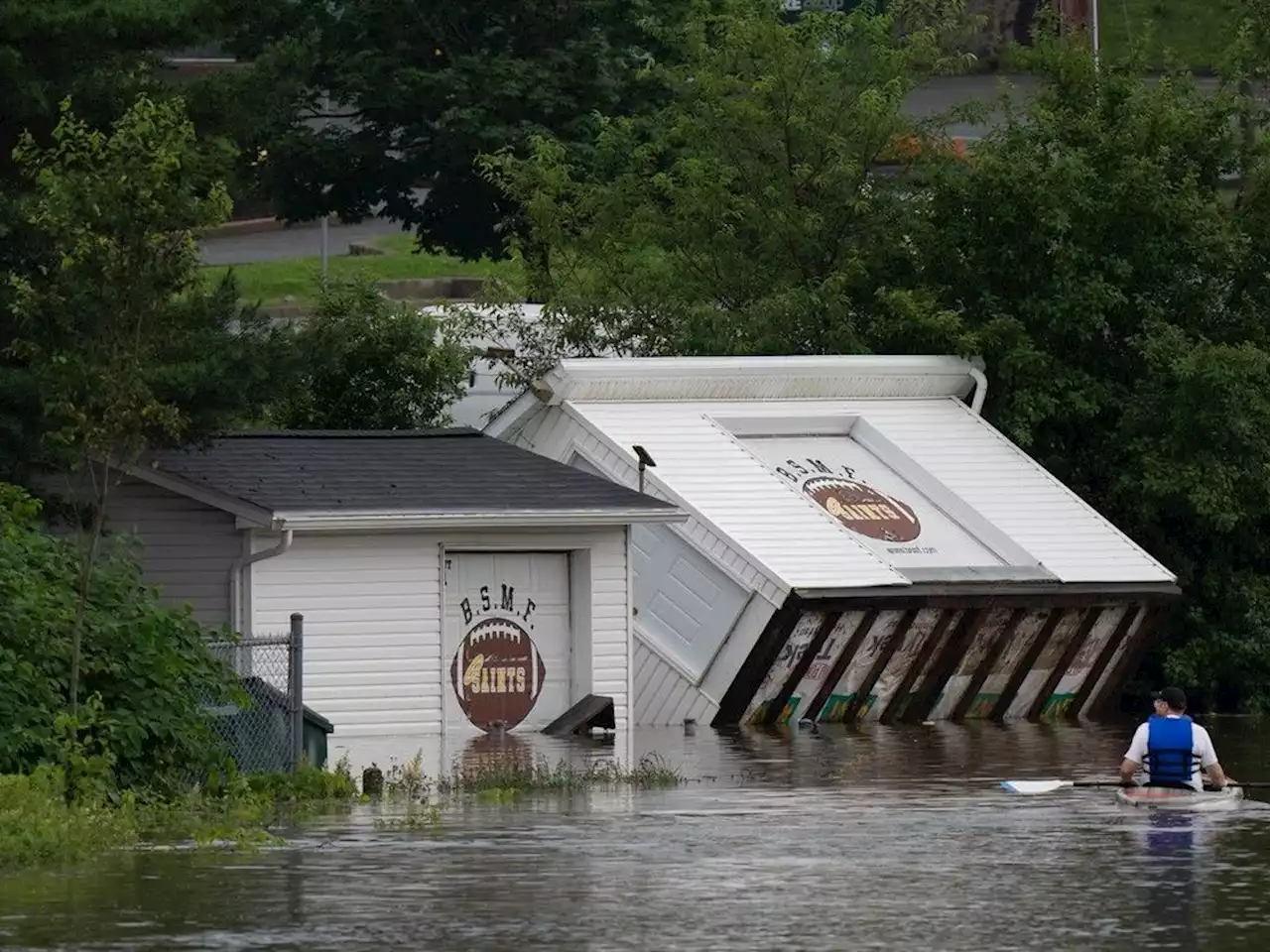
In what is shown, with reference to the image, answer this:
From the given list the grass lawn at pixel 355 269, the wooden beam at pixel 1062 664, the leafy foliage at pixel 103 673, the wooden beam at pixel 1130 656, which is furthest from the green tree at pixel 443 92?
the leafy foliage at pixel 103 673

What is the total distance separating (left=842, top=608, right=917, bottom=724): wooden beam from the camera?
31391mm

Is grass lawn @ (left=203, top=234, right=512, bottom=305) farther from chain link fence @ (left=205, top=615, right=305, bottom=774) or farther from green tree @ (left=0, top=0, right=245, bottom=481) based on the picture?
chain link fence @ (left=205, top=615, right=305, bottom=774)

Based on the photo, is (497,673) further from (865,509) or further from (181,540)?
(865,509)

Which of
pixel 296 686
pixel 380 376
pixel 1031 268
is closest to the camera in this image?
pixel 296 686

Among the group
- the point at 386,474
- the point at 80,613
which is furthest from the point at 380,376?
the point at 80,613

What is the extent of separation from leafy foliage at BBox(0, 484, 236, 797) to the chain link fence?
0.35 meters

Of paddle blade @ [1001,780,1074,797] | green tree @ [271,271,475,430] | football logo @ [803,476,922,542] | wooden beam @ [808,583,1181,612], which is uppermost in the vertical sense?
green tree @ [271,271,475,430]

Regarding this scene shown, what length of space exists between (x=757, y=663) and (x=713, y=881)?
1410 centimetres

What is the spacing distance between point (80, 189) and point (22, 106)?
585 centimetres

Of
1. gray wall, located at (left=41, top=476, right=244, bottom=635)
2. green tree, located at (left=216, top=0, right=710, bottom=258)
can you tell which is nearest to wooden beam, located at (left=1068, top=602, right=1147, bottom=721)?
gray wall, located at (left=41, top=476, right=244, bottom=635)

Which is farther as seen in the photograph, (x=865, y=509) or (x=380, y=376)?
(x=380, y=376)

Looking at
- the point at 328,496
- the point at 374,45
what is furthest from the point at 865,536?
the point at 374,45

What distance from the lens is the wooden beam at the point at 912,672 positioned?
3167 centimetres

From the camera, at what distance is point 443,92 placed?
5081 centimetres
